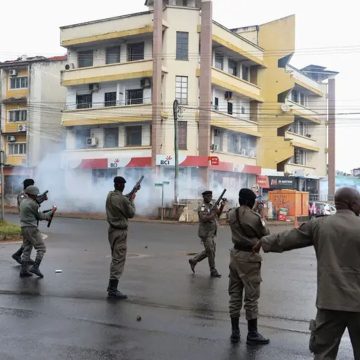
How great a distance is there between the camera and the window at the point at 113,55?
38.8 m

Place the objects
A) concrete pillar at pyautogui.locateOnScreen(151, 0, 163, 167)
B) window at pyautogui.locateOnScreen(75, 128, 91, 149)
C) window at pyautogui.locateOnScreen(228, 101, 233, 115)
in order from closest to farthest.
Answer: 1. concrete pillar at pyautogui.locateOnScreen(151, 0, 163, 167)
2. window at pyautogui.locateOnScreen(75, 128, 91, 149)
3. window at pyautogui.locateOnScreen(228, 101, 233, 115)

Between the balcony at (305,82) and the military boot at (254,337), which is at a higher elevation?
the balcony at (305,82)

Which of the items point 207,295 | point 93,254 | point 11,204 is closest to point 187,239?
point 93,254

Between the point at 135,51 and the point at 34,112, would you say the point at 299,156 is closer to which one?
the point at 135,51

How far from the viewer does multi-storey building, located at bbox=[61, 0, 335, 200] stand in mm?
35875

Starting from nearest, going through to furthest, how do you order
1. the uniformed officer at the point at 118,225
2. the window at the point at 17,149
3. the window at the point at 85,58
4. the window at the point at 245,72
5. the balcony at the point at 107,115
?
the uniformed officer at the point at 118,225 < the balcony at the point at 107,115 < the window at the point at 85,58 < the window at the point at 245,72 < the window at the point at 17,149

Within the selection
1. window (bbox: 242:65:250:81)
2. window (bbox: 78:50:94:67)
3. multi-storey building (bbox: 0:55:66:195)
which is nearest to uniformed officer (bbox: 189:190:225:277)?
window (bbox: 78:50:94:67)

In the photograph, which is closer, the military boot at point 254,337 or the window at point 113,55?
the military boot at point 254,337

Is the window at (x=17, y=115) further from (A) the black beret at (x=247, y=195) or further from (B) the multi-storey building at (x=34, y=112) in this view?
(A) the black beret at (x=247, y=195)

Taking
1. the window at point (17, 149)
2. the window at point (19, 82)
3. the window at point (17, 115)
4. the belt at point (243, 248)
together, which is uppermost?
the window at point (19, 82)

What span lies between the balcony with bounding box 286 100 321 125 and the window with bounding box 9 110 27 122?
74.9 feet

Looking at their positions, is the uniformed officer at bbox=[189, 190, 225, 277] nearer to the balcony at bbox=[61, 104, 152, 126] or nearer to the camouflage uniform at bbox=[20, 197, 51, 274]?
the camouflage uniform at bbox=[20, 197, 51, 274]

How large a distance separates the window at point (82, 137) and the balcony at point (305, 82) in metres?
18.1

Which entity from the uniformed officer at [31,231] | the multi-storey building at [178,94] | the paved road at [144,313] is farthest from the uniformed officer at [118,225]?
the multi-storey building at [178,94]
